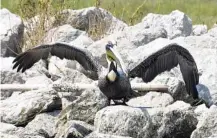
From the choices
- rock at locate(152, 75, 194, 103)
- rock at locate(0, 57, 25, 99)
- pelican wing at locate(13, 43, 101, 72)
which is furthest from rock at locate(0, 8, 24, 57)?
rock at locate(152, 75, 194, 103)

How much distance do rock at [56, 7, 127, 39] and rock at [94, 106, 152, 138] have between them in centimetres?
467

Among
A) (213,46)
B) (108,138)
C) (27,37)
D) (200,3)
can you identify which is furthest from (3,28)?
(200,3)

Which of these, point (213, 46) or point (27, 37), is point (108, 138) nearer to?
point (213, 46)

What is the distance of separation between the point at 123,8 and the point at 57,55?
3.85m

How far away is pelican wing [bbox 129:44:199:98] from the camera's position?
9.52 m

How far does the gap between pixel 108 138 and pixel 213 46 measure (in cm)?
438

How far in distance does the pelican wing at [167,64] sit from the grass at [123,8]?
2428mm

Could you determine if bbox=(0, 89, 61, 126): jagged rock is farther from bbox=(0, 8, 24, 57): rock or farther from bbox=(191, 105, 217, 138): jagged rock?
bbox=(0, 8, 24, 57): rock

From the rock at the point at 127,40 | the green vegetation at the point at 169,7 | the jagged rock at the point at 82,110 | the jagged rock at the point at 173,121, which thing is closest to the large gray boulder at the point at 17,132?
the jagged rock at the point at 82,110

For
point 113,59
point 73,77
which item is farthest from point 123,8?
point 113,59

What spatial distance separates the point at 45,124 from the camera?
8.57m

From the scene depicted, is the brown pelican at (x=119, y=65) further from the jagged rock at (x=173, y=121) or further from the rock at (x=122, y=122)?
the rock at (x=122, y=122)

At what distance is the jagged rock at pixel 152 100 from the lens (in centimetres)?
907

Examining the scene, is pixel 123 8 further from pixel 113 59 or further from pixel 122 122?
pixel 122 122
